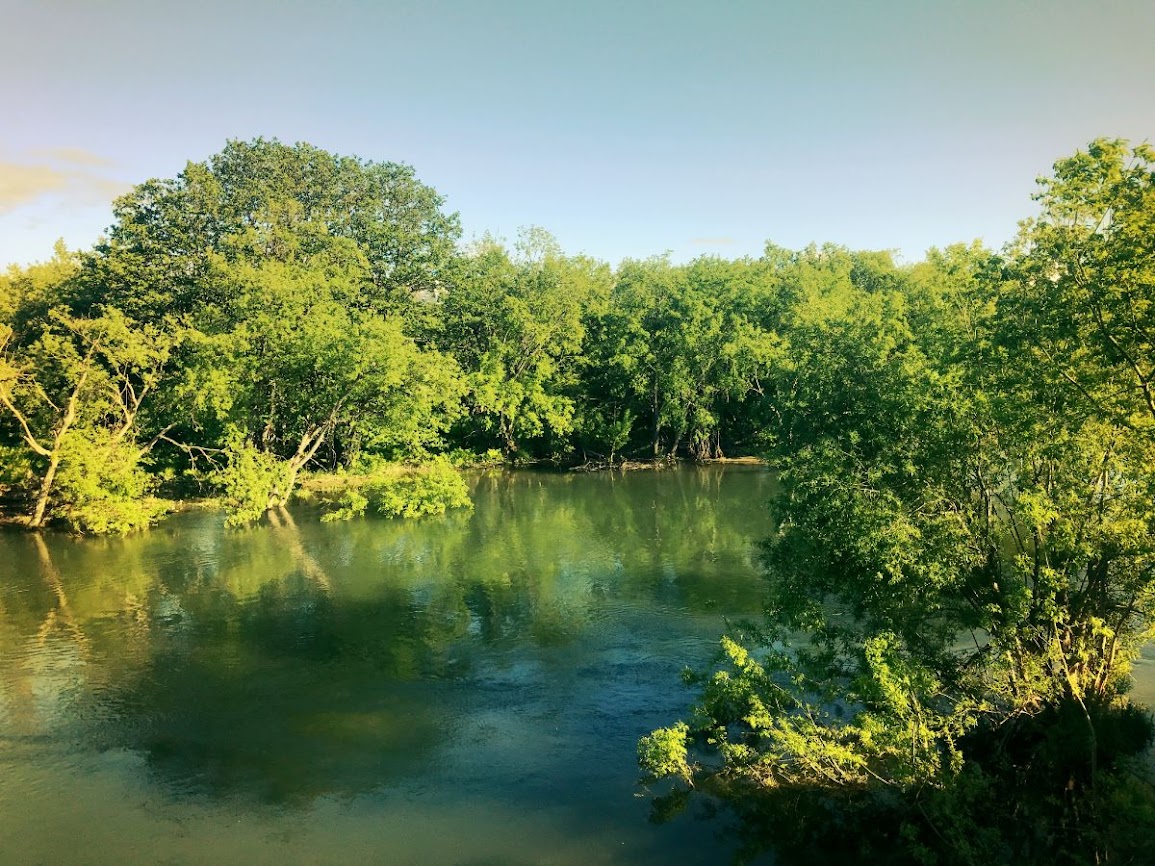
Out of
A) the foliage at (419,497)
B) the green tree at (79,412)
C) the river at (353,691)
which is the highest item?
the green tree at (79,412)

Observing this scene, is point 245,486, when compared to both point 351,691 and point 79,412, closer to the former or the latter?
point 79,412

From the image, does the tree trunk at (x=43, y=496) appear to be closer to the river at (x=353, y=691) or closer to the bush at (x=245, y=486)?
the river at (x=353, y=691)

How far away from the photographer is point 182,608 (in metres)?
24.2

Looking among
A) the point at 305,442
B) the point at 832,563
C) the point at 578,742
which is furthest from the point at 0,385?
the point at 832,563

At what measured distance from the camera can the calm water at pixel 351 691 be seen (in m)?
12.7

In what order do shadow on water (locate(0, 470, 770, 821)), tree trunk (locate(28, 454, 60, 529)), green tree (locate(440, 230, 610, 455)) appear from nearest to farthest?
shadow on water (locate(0, 470, 770, 821))
tree trunk (locate(28, 454, 60, 529))
green tree (locate(440, 230, 610, 455))

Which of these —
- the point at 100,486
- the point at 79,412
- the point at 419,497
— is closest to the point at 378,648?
the point at 419,497

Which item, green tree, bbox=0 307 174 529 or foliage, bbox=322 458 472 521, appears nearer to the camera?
green tree, bbox=0 307 174 529

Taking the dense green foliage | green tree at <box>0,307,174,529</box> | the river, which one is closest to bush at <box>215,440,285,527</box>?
the river

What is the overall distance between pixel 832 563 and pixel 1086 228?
21.2 ft

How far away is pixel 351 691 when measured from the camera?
18000 mm

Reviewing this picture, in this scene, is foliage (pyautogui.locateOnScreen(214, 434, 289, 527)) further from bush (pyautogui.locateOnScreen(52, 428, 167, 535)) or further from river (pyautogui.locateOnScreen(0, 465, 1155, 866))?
bush (pyautogui.locateOnScreen(52, 428, 167, 535))

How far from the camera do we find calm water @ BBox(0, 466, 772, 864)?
1267 centimetres

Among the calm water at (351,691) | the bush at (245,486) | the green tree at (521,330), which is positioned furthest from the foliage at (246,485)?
the green tree at (521,330)
